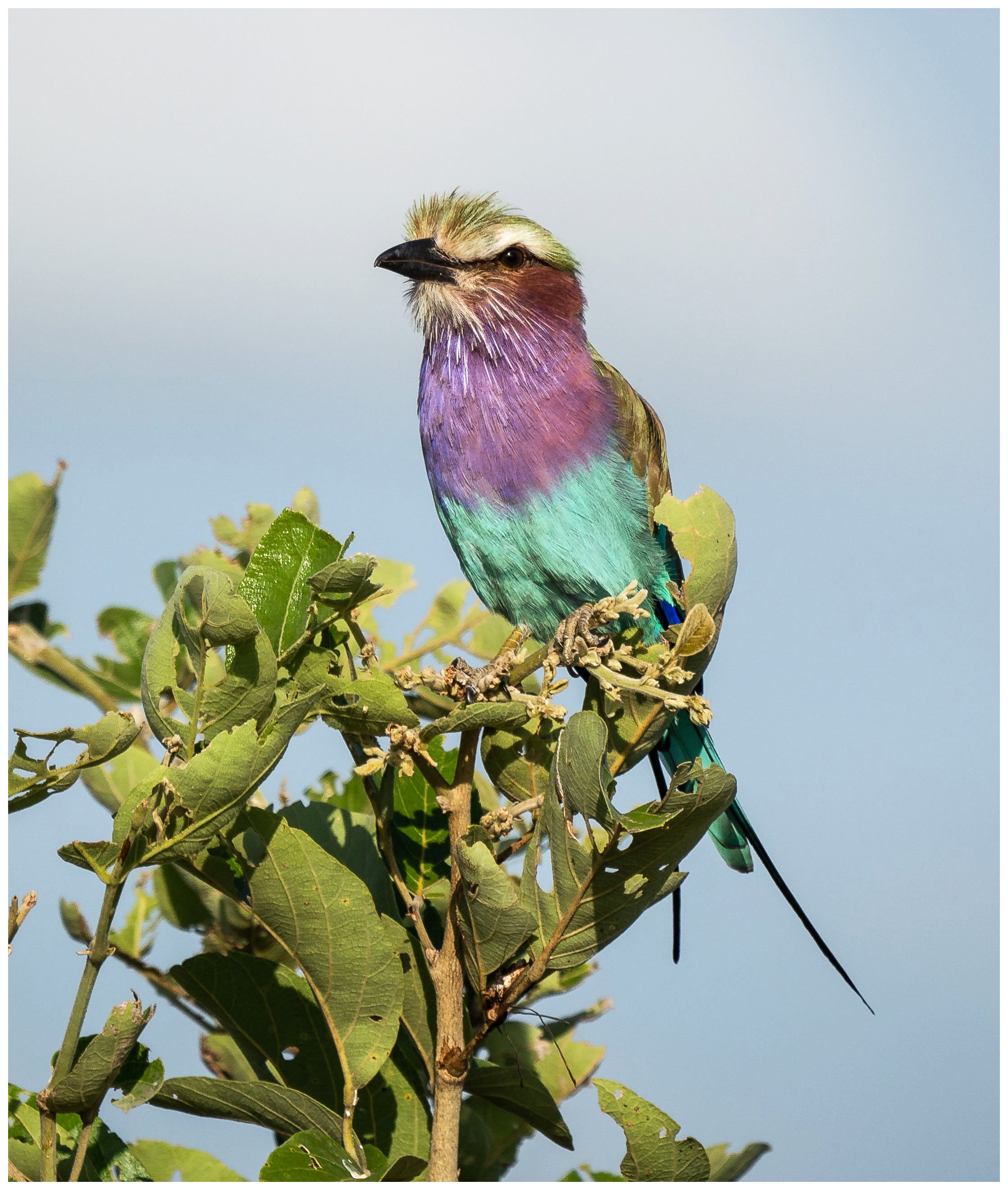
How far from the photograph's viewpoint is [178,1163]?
6.01 ft

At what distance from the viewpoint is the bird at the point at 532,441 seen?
3039mm

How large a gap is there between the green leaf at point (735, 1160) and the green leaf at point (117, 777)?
3.83ft

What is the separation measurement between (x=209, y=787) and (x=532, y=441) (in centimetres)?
181

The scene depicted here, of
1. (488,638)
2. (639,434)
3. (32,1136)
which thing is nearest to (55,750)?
(32,1136)

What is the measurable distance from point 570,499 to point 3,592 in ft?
4.50

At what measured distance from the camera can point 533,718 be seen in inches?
73.7

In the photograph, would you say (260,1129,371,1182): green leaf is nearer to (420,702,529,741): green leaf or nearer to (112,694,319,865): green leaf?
(112,694,319,865): green leaf

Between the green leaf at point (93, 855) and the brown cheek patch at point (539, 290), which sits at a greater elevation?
the brown cheek patch at point (539, 290)

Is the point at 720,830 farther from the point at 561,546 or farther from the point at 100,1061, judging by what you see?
the point at 100,1061

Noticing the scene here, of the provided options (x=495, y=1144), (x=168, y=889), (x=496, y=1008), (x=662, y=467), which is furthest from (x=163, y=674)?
(x=662, y=467)

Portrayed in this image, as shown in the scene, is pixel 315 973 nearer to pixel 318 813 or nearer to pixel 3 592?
pixel 318 813

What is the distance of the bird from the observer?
304cm

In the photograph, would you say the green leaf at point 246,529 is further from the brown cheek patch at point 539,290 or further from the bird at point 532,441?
the brown cheek patch at point 539,290

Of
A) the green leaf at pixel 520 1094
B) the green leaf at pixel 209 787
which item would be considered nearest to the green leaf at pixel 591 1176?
the green leaf at pixel 520 1094
